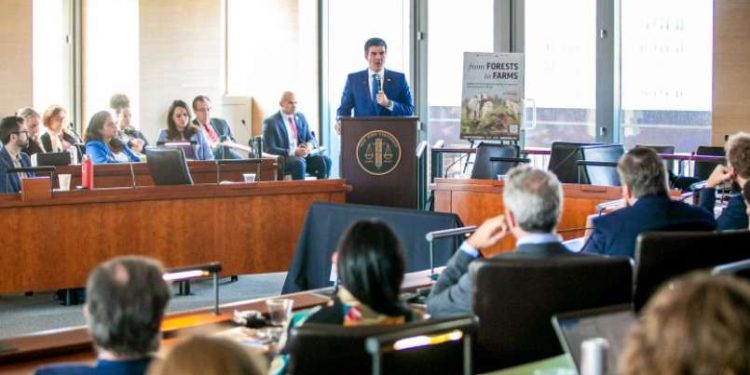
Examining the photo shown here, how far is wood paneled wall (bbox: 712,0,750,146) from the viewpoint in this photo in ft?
32.7

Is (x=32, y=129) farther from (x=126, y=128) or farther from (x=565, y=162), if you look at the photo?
(x=565, y=162)

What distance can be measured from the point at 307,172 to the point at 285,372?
9.60m

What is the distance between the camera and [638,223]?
3.99 m

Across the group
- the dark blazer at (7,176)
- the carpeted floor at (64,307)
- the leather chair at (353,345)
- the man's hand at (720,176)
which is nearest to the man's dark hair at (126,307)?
the leather chair at (353,345)

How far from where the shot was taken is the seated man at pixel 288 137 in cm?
1184

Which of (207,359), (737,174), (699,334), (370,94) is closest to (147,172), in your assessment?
(370,94)

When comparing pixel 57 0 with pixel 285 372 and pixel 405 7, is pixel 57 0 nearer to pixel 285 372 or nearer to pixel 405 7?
pixel 405 7

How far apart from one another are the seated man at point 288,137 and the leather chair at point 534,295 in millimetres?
8677

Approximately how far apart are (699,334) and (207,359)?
2.20 feet

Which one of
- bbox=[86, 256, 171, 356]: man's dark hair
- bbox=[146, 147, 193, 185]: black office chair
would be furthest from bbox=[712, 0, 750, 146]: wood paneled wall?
bbox=[86, 256, 171, 356]: man's dark hair

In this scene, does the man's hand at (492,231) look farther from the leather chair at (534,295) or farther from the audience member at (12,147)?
the audience member at (12,147)

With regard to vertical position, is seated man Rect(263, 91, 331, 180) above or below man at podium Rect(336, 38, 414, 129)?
below

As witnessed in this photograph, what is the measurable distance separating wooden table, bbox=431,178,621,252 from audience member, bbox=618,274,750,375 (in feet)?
19.0

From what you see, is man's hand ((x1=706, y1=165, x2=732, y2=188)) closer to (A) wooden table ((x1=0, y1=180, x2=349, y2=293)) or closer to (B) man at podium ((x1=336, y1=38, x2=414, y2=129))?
(A) wooden table ((x1=0, y1=180, x2=349, y2=293))
